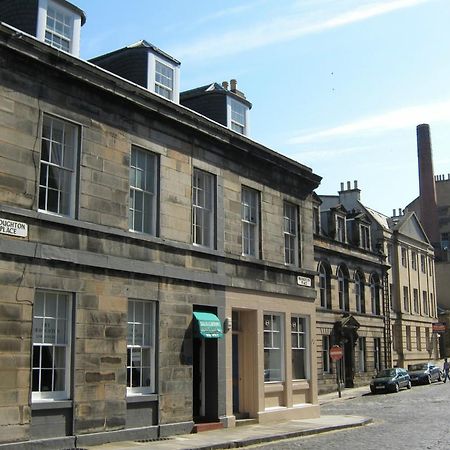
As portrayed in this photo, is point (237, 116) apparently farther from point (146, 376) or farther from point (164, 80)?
point (146, 376)

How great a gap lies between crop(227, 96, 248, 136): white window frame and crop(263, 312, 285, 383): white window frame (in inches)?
236

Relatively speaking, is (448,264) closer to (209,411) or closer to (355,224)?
(355,224)

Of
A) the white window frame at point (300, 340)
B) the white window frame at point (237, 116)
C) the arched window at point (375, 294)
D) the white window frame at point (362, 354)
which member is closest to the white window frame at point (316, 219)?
the arched window at point (375, 294)

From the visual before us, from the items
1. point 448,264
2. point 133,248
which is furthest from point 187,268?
point 448,264

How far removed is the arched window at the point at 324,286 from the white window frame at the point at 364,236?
5.84m

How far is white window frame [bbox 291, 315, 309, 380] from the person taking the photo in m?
21.7

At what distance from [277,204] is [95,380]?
940 cm

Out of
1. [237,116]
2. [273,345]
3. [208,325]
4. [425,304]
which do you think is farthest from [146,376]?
[425,304]

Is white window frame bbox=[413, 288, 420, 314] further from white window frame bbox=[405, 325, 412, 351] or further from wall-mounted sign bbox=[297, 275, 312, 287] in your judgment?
wall-mounted sign bbox=[297, 275, 312, 287]

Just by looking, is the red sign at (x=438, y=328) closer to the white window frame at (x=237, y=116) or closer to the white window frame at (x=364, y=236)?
the white window frame at (x=364, y=236)

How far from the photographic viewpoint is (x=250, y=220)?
20.2 meters

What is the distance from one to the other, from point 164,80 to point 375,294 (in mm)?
30933

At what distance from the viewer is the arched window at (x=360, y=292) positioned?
42.6m

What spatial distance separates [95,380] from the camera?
14195 millimetres
